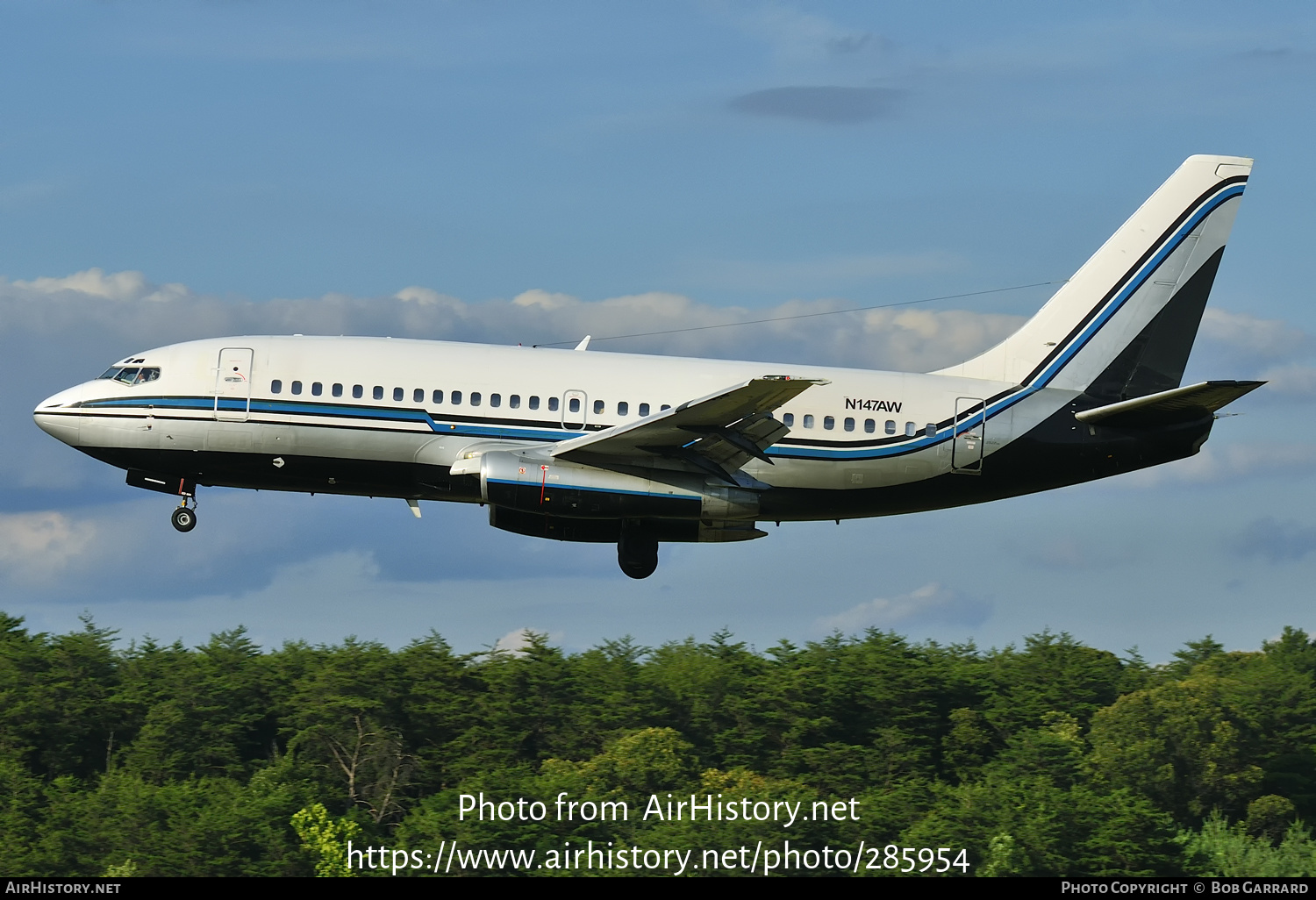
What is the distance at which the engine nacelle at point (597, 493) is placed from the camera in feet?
120

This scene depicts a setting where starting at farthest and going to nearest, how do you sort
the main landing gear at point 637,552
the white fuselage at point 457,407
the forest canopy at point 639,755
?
1. the forest canopy at point 639,755
2. the main landing gear at point 637,552
3. the white fuselage at point 457,407

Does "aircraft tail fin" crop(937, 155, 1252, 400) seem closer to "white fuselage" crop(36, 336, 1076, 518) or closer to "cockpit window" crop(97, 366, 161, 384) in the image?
"white fuselage" crop(36, 336, 1076, 518)

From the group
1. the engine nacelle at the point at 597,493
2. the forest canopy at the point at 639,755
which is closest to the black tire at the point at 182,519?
the engine nacelle at the point at 597,493

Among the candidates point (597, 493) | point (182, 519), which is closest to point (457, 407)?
point (597, 493)

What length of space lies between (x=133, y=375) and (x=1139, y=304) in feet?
91.3

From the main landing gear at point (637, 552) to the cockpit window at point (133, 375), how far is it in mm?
13027

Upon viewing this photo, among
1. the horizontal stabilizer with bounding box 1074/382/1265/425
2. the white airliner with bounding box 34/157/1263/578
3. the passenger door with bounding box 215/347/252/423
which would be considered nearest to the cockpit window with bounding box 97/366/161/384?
the white airliner with bounding box 34/157/1263/578

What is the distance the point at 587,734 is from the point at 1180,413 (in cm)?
5607

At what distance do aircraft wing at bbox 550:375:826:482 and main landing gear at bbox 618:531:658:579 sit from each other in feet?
9.13

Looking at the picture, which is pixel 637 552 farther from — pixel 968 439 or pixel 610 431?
pixel 968 439

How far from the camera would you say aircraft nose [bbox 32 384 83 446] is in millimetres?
38625

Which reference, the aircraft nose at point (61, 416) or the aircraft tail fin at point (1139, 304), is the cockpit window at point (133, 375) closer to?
the aircraft nose at point (61, 416)

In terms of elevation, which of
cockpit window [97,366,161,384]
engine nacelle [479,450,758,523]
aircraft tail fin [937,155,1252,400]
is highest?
aircraft tail fin [937,155,1252,400]

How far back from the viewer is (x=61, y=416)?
3869cm
